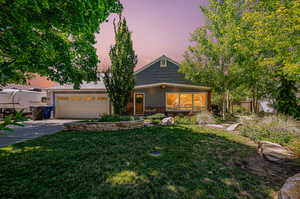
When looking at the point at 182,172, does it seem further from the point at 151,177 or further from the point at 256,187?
the point at 256,187

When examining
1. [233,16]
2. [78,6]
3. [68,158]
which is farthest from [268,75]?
[68,158]

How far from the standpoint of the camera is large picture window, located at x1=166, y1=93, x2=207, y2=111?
1184cm

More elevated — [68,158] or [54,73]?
[54,73]

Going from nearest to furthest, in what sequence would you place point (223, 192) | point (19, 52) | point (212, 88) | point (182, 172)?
1. point (223, 192)
2. point (182, 172)
3. point (19, 52)
4. point (212, 88)

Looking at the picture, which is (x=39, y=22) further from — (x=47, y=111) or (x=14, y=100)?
(x=14, y=100)

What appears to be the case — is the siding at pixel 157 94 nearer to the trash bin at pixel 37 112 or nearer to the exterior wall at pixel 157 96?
the exterior wall at pixel 157 96

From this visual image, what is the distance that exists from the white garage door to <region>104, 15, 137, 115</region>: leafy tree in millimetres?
4339

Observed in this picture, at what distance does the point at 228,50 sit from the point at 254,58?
7.01 ft

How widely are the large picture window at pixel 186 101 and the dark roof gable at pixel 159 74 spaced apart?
1614 millimetres

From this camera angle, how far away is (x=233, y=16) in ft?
32.3

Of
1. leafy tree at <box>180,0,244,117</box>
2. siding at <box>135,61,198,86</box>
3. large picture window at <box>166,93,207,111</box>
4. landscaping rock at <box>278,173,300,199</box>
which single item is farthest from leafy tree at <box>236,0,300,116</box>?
siding at <box>135,61,198,86</box>

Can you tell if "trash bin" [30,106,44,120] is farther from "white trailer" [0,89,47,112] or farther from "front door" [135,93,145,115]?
"front door" [135,93,145,115]

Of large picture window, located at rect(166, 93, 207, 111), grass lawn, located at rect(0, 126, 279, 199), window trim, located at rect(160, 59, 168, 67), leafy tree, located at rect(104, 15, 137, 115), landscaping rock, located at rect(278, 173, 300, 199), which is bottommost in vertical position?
grass lawn, located at rect(0, 126, 279, 199)

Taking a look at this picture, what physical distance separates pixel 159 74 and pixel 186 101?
395 cm
